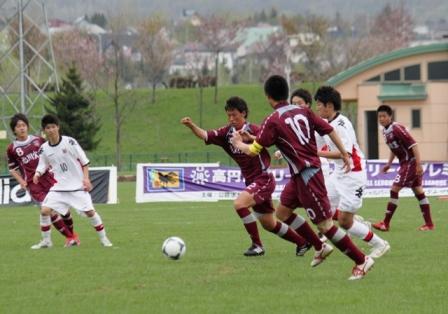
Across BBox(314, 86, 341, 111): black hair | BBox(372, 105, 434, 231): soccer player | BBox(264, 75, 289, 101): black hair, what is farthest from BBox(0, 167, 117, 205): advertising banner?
BBox(264, 75, 289, 101): black hair

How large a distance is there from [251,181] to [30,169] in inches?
191

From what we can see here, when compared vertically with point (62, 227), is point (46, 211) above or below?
above

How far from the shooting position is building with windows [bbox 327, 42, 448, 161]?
54.7 m

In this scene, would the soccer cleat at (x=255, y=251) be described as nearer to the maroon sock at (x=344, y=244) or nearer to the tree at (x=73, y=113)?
the maroon sock at (x=344, y=244)

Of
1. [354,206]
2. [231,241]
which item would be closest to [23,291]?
[354,206]

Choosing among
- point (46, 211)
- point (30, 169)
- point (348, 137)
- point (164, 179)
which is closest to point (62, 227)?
point (46, 211)

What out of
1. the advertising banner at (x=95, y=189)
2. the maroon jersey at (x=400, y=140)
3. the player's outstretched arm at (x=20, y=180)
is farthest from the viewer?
the advertising banner at (x=95, y=189)

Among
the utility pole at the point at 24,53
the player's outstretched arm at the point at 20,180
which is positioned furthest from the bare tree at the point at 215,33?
the player's outstretched arm at the point at 20,180

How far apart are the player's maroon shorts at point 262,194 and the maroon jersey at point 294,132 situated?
90.0 inches

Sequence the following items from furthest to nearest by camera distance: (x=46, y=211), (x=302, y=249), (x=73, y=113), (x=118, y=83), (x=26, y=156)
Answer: (x=118, y=83)
(x=73, y=113)
(x=26, y=156)
(x=46, y=211)
(x=302, y=249)

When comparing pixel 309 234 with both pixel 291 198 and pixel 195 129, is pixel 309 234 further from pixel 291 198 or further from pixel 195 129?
pixel 195 129

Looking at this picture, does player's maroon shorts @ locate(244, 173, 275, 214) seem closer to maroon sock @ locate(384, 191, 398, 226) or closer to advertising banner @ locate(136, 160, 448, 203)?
maroon sock @ locate(384, 191, 398, 226)

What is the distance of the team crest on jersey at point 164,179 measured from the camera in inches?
1172

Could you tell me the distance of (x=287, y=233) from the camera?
43.4ft
